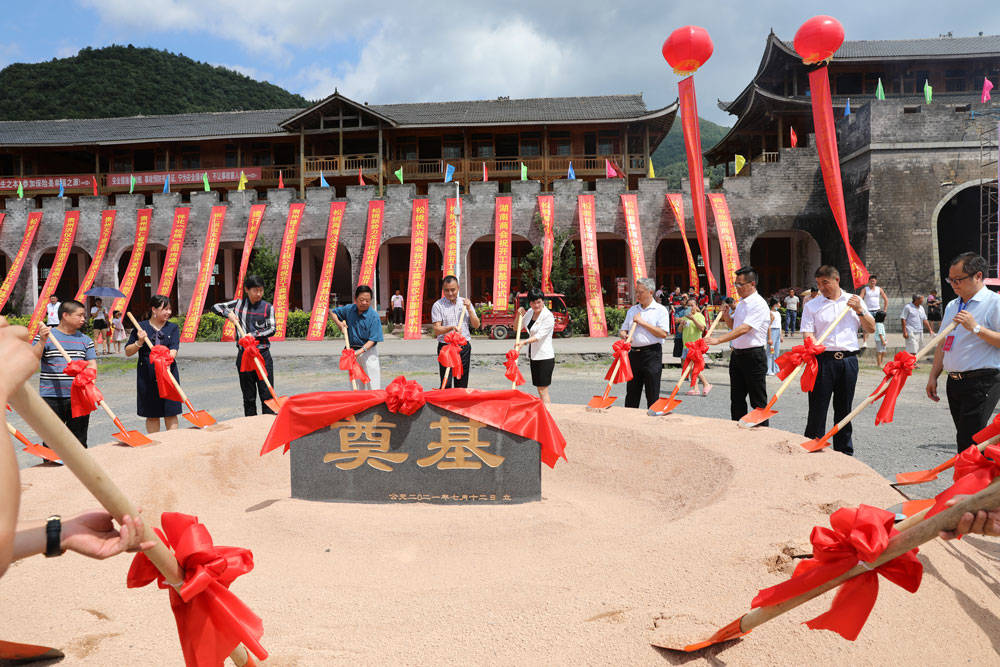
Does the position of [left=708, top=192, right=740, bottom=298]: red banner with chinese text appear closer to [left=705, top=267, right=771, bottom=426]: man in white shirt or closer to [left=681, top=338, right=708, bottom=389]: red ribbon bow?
[left=681, top=338, right=708, bottom=389]: red ribbon bow

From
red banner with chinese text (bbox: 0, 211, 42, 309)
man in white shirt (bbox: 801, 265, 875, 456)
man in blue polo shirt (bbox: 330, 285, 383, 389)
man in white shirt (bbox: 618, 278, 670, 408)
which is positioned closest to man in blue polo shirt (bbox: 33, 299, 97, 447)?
man in blue polo shirt (bbox: 330, 285, 383, 389)

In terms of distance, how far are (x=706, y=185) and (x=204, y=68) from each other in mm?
42015

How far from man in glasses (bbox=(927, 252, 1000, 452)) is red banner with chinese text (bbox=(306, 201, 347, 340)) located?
1417 cm

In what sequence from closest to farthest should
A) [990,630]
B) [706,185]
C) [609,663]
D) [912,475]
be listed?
[609,663]
[990,630]
[912,475]
[706,185]

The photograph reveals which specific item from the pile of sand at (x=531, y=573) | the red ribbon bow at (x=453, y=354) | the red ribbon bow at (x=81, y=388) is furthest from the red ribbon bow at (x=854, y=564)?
the red ribbon bow at (x=81, y=388)

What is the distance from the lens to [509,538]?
3.71m

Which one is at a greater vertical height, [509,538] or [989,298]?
[989,298]

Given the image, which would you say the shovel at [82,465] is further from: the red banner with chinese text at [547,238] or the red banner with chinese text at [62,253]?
the red banner with chinese text at [62,253]

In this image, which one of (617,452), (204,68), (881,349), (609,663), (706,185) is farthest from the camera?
(204,68)

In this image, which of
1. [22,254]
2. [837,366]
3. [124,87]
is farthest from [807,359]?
[124,87]

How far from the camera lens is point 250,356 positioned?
5660 millimetres

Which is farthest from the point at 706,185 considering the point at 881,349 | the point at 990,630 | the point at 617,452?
the point at 990,630

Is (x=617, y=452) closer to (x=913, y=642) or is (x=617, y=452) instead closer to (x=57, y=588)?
(x=913, y=642)

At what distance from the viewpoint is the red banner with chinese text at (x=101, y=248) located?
20094mm
